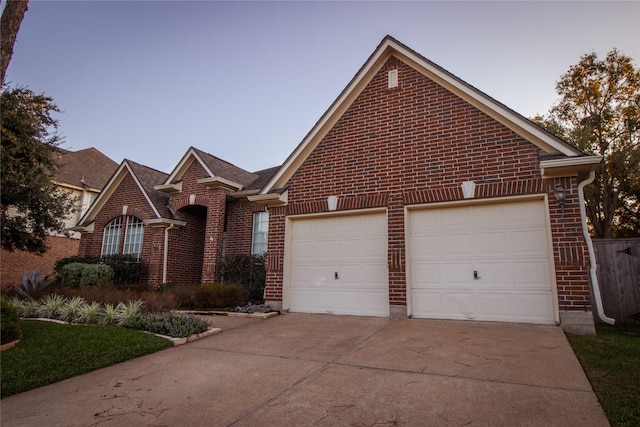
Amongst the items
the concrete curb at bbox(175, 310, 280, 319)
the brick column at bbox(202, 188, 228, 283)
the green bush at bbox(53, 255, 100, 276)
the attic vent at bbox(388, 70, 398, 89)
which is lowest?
the concrete curb at bbox(175, 310, 280, 319)

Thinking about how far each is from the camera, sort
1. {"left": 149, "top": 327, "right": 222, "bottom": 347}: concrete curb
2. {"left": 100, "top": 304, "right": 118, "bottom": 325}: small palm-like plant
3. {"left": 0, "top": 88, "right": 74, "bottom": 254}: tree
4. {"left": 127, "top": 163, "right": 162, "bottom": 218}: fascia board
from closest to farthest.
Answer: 1. {"left": 149, "top": 327, "right": 222, "bottom": 347}: concrete curb
2. {"left": 100, "top": 304, "right": 118, "bottom": 325}: small palm-like plant
3. {"left": 0, "top": 88, "right": 74, "bottom": 254}: tree
4. {"left": 127, "top": 163, "right": 162, "bottom": 218}: fascia board

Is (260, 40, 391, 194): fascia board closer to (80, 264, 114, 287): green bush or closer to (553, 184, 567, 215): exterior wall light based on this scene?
(553, 184, 567, 215): exterior wall light

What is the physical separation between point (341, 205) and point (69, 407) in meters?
6.34

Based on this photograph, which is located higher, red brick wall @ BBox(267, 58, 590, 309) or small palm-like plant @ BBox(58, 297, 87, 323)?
red brick wall @ BBox(267, 58, 590, 309)

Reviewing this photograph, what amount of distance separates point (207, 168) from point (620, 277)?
12.7 metres

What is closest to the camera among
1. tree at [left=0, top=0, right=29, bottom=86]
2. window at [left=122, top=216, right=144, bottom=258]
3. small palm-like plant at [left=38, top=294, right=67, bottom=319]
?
tree at [left=0, top=0, right=29, bottom=86]

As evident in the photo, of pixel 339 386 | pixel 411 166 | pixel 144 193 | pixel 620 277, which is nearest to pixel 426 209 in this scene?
pixel 411 166

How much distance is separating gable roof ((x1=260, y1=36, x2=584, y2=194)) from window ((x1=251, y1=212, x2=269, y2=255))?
3465 mm

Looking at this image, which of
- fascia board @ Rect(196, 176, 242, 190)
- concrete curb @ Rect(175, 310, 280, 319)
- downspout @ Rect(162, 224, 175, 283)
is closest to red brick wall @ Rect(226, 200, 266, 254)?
fascia board @ Rect(196, 176, 242, 190)

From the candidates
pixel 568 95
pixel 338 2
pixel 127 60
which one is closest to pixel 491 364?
pixel 338 2

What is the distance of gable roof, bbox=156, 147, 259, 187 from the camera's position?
13695 mm

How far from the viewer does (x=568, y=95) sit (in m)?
20.3

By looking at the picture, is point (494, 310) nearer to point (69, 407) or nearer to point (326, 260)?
point (326, 260)

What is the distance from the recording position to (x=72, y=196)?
21.8 metres
